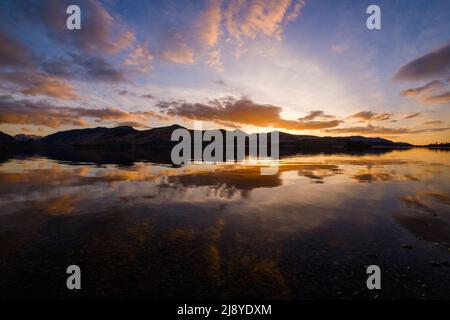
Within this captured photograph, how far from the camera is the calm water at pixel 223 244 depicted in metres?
7.62

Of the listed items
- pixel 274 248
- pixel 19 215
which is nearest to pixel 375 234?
pixel 274 248

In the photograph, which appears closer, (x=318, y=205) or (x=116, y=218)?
(x=116, y=218)

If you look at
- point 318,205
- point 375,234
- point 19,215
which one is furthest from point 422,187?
point 19,215

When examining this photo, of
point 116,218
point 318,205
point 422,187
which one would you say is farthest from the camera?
point 422,187

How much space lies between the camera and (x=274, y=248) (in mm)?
10359

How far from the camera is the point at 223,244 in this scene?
1074 centimetres

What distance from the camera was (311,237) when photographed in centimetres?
1156

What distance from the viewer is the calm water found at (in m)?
7.62

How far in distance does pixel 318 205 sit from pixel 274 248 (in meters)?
8.40

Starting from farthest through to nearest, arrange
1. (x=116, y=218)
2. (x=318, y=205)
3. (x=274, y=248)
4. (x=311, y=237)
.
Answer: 1. (x=318, y=205)
2. (x=116, y=218)
3. (x=311, y=237)
4. (x=274, y=248)
